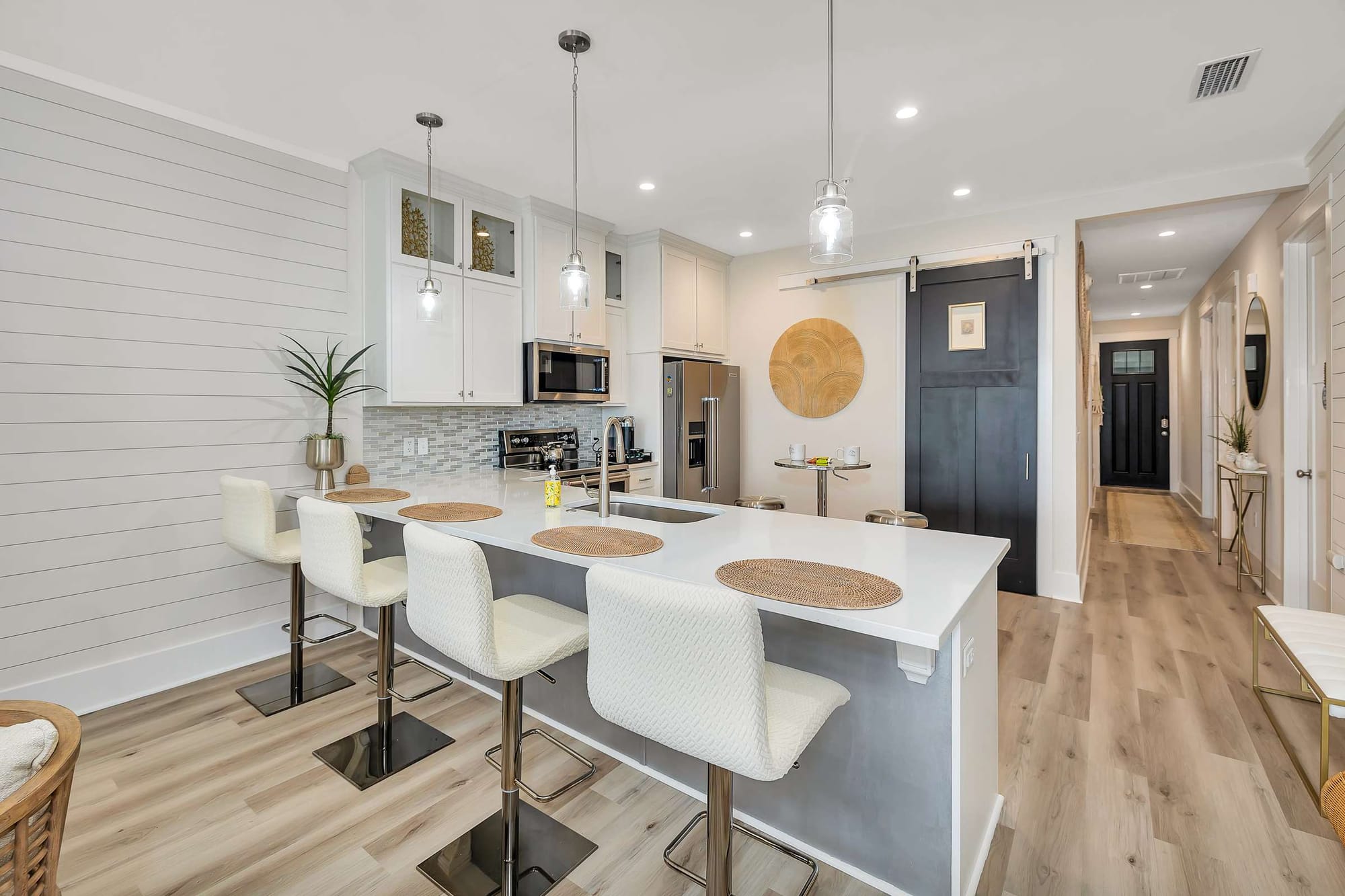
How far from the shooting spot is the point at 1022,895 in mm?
1573

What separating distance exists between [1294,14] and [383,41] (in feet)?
10.6

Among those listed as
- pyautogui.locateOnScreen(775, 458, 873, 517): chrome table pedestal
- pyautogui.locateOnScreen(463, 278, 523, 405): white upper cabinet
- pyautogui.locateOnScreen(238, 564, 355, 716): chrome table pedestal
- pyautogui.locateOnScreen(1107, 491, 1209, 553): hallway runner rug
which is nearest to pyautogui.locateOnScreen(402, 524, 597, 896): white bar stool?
pyautogui.locateOnScreen(238, 564, 355, 716): chrome table pedestal

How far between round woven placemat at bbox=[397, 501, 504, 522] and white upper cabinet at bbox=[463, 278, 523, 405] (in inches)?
53.4

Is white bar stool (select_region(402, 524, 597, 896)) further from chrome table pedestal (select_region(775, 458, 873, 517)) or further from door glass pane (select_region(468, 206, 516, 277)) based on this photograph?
door glass pane (select_region(468, 206, 516, 277))

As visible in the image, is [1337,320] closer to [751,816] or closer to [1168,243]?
[1168,243]

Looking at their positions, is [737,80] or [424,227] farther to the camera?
[424,227]

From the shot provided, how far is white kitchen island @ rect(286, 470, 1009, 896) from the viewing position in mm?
1424

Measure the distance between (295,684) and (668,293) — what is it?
137 inches

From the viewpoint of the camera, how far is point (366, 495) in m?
2.86

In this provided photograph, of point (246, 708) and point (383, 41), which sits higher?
point (383, 41)

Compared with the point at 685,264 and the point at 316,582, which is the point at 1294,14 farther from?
the point at 316,582

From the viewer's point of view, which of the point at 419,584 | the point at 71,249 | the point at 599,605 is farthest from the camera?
the point at 71,249

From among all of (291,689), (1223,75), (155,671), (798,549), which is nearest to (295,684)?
(291,689)

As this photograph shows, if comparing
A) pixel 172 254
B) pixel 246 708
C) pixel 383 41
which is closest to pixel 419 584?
pixel 246 708
